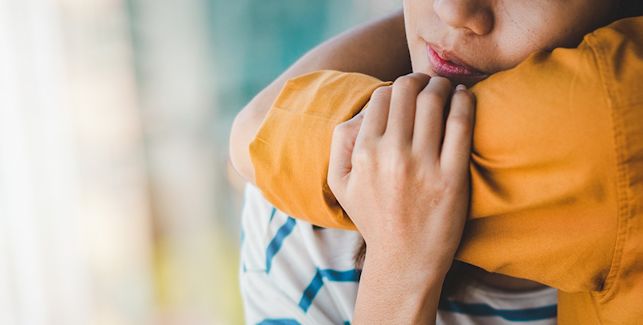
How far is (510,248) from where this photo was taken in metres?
0.66

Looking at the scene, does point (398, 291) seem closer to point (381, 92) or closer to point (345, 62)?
point (381, 92)

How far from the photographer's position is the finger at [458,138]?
2.03 feet

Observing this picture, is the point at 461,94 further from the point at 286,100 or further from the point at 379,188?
the point at 286,100

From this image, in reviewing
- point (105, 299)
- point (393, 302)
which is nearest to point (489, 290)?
point (393, 302)

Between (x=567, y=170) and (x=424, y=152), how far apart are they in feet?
0.41

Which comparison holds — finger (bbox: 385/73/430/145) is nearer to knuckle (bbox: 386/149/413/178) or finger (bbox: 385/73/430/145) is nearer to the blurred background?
knuckle (bbox: 386/149/413/178)

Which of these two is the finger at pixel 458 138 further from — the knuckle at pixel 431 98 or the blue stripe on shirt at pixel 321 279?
the blue stripe on shirt at pixel 321 279

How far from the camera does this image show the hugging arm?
2.97 feet

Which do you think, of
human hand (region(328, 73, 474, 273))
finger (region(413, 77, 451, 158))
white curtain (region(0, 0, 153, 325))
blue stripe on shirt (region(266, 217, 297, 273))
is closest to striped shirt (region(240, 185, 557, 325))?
blue stripe on shirt (region(266, 217, 297, 273))

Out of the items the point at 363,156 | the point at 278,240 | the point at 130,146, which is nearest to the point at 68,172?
the point at 130,146

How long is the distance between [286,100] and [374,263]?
0.21 metres

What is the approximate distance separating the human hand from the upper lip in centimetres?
11

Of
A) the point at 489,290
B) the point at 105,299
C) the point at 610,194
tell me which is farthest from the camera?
the point at 105,299

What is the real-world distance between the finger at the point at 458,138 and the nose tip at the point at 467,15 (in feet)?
0.41
